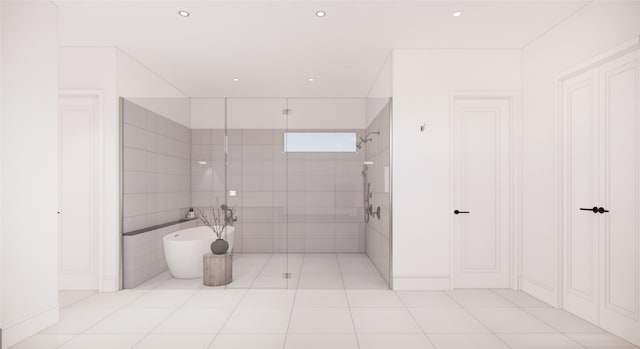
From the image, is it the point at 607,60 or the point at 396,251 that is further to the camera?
the point at 396,251

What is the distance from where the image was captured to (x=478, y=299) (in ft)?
11.5

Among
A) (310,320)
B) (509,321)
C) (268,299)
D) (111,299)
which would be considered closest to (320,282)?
(268,299)

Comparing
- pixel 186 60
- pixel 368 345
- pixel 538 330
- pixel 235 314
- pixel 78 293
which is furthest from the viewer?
pixel 186 60

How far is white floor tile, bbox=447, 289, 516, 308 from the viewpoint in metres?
3.34

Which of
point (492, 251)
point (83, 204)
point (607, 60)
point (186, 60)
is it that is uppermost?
point (186, 60)

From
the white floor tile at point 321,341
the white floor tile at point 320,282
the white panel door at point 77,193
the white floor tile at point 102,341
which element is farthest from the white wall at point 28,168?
the white floor tile at point 320,282

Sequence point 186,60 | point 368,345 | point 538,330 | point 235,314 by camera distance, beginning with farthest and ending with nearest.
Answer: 1. point 186,60
2. point 235,314
3. point 538,330
4. point 368,345

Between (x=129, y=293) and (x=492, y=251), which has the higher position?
(x=492, y=251)

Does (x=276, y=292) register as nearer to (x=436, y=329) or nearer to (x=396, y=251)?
(x=396, y=251)

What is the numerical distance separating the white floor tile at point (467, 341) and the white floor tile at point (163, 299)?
2505 millimetres

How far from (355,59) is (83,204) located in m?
3.68

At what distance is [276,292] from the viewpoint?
3.76 meters

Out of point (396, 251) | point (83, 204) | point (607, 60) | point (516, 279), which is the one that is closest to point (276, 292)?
point (396, 251)

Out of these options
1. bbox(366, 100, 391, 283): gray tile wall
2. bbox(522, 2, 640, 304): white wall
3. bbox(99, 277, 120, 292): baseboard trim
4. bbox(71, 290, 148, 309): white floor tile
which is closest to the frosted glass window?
bbox(366, 100, 391, 283): gray tile wall
